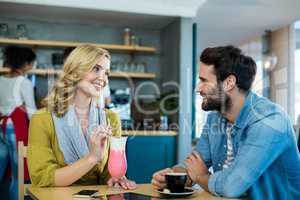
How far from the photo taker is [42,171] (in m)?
1.60

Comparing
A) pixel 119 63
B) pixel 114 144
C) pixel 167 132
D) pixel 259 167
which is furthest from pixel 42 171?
pixel 119 63

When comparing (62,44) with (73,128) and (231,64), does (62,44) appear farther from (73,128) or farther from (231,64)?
(231,64)

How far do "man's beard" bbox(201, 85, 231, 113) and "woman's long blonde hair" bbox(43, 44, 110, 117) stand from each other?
49cm

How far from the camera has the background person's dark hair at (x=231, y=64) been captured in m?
1.77

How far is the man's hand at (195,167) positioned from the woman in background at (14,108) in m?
2.39

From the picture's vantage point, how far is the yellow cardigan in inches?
63.0

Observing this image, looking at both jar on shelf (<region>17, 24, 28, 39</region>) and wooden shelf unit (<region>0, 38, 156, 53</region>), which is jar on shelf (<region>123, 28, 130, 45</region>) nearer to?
wooden shelf unit (<region>0, 38, 156, 53</region>)

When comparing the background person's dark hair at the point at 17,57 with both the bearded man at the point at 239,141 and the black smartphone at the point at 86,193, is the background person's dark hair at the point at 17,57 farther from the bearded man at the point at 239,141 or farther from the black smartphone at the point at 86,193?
the black smartphone at the point at 86,193

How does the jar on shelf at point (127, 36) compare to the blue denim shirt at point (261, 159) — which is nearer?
the blue denim shirt at point (261, 159)

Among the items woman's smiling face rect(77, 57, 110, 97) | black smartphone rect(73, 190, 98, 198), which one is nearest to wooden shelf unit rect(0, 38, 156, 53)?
woman's smiling face rect(77, 57, 110, 97)

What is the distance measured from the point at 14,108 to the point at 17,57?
22.1 inches

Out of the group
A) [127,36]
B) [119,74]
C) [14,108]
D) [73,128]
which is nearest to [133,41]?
[127,36]

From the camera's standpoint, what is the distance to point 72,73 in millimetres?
1864

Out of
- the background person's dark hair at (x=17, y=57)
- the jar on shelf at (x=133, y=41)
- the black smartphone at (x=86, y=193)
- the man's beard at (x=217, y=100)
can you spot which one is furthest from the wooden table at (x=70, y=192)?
the jar on shelf at (x=133, y=41)
